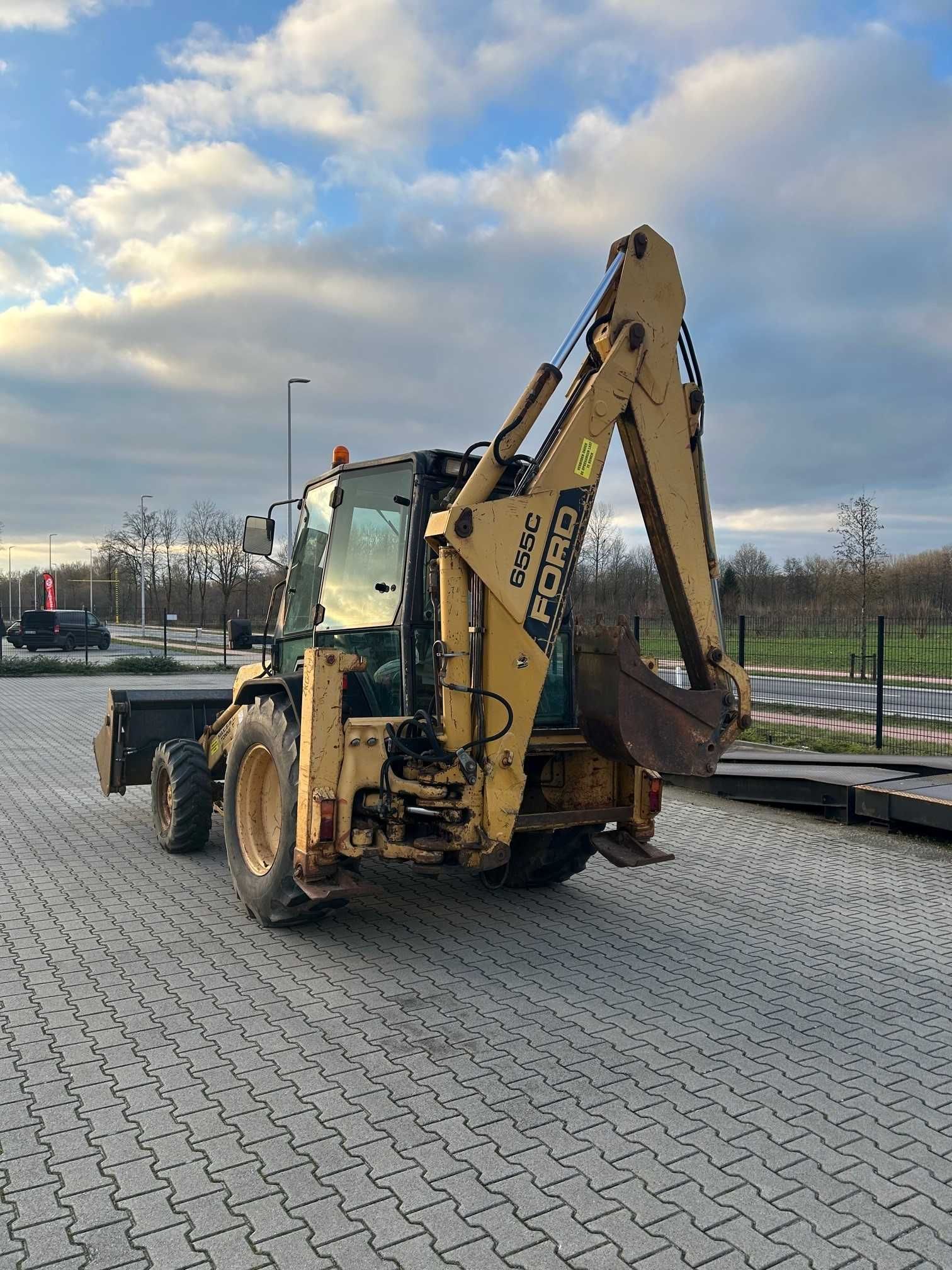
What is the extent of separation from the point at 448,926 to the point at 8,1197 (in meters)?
2.88

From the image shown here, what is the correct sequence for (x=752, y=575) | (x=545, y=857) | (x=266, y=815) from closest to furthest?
(x=266, y=815) < (x=545, y=857) < (x=752, y=575)

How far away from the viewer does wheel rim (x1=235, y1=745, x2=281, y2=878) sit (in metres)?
5.57

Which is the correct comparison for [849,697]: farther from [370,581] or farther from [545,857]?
[370,581]

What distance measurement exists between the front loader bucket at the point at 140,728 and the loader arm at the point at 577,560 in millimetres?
3965

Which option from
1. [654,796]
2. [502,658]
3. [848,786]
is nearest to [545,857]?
[654,796]

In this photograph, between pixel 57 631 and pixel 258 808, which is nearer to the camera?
pixel 258 808

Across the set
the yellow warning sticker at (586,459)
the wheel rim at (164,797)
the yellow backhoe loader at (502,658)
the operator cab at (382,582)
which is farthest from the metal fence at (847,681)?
the yellow warning sticker at (586,459)

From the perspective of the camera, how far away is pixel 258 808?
5.77 metres

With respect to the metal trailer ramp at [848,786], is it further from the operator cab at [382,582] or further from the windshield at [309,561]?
the windshield at [309,561]

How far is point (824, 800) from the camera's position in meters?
8.67

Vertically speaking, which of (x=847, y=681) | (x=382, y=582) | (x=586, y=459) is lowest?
(x=847, y=681)

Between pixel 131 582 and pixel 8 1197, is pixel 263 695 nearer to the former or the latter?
pixel 8 1197

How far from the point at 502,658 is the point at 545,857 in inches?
74.2

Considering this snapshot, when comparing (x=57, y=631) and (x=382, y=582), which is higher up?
(x=382, y=582)
